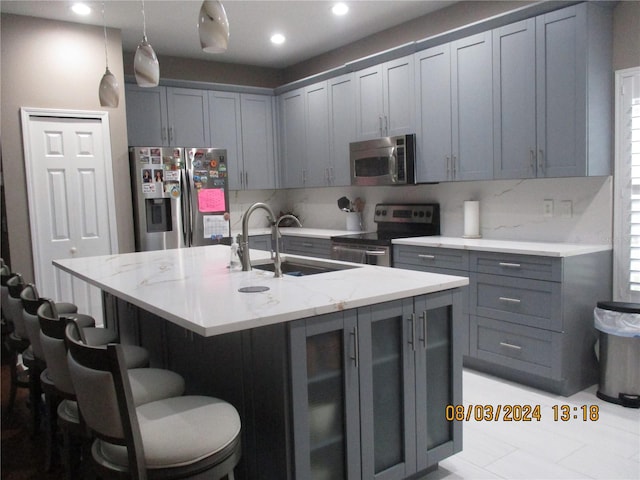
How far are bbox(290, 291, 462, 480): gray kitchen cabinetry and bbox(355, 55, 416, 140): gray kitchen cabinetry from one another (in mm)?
2415

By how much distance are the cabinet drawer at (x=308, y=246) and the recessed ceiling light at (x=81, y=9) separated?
2697 mm

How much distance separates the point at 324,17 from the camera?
4.49m

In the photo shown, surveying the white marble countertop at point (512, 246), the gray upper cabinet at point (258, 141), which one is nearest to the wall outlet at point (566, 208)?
the white marble countertop at point (512, 246)

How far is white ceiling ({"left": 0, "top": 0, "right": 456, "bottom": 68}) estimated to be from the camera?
13.3 feet

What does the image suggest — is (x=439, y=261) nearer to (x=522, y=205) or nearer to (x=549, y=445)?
(x=522, y=205)

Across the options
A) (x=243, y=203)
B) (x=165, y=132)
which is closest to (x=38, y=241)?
(x=165, y=132)

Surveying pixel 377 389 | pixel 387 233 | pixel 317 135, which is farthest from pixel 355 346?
pixel 317 135

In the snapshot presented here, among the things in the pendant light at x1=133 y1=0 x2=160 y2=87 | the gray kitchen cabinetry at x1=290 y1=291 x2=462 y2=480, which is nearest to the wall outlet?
the gray kitchen cabinetry at x1=290 y1=291 x2=462 y2=480

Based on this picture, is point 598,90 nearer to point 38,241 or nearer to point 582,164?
point 582,164

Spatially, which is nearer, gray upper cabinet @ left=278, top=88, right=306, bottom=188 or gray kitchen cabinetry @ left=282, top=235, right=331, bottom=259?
gray kitchen cabinetry @ left=282, top=235, right=331, bottom=259

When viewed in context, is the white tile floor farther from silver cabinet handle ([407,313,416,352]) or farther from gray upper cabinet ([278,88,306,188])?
gray upper cabinet ([278,88,306,188])

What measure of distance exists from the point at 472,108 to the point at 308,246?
2.14 meters

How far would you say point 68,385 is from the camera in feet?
5.90

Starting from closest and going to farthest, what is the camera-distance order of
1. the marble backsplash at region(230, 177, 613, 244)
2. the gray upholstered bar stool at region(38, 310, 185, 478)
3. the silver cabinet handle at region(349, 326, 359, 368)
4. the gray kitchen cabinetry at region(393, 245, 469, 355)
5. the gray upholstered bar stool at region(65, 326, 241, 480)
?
1. the gray upholstered bar stool at region(65, 326, 241, 480)
2. the gray upholstered bar stool at region(38, 310, 185, 478)
3. the silver cabinet handle at region(349, 326, 359, 368)
4. the marble backsplash at region(230, 177, 613, 244)
5. the gray kitchen cabinetry at region(393, 245, 469, 355)
